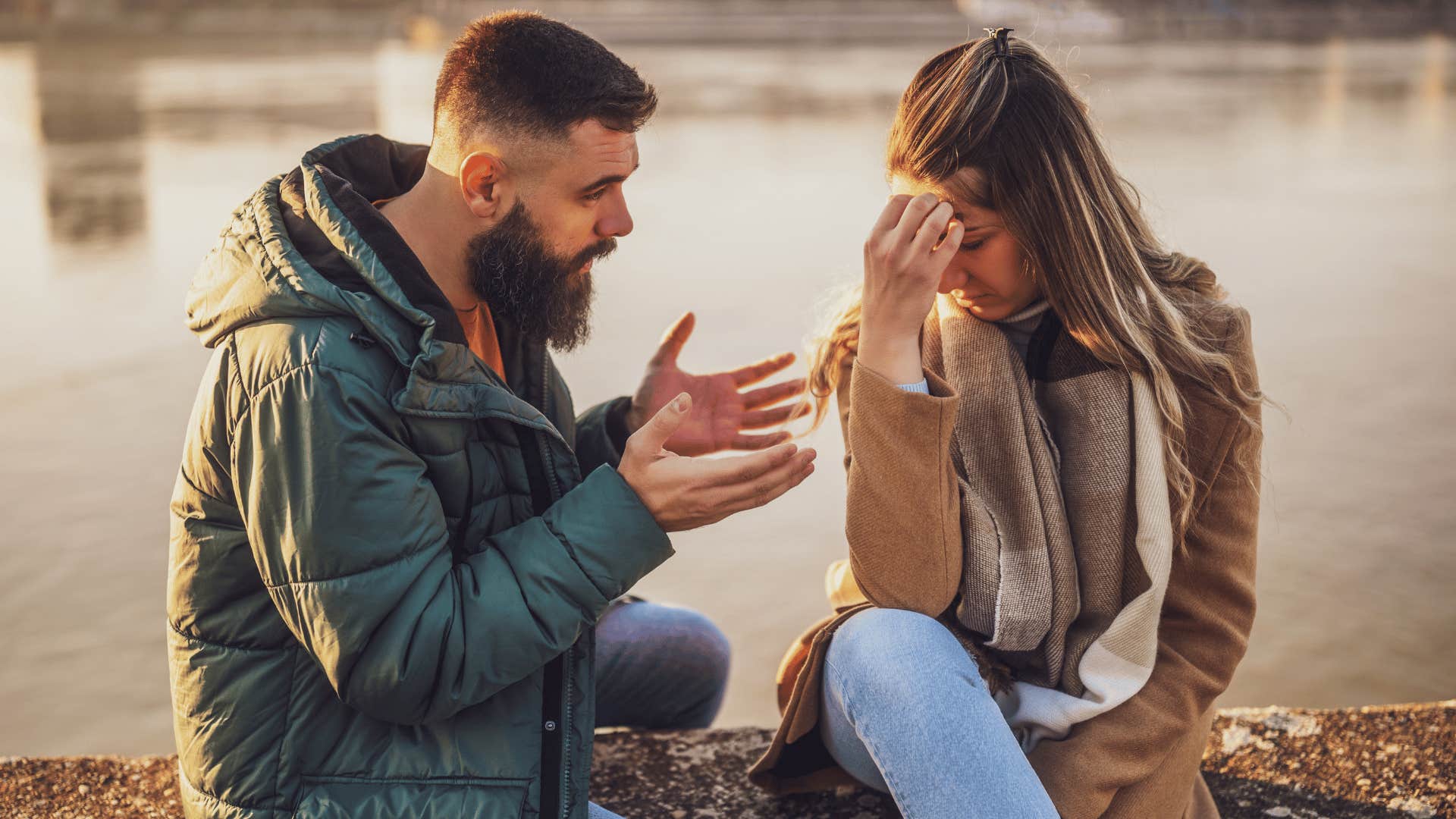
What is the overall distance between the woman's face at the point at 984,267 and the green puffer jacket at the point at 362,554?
72cm

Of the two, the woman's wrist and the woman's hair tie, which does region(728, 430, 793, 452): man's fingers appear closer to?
the woman's wrist

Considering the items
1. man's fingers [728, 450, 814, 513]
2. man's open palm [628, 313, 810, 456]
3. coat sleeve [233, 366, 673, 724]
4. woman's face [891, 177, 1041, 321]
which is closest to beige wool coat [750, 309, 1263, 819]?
man's fingers [728, 450, 814, 513]

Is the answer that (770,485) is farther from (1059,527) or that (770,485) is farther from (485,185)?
(485,185)

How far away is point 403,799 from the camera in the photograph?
1740 mm

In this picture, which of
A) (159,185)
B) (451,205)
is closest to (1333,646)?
(451,205)

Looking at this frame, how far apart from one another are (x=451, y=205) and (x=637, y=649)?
939mm

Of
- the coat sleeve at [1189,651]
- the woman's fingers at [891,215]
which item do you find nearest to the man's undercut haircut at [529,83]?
the woman's fingers at [891,215]

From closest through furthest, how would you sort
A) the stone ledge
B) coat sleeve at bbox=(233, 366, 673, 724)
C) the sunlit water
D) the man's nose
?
coat sleeve at bbox=(233, 366, 673, 724) → the man's nose → the stone ledge → the sunlit water

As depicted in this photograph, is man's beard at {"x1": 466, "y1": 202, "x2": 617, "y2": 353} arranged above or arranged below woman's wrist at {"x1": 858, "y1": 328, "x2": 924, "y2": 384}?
above

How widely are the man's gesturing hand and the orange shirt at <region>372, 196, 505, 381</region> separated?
20.1 inches

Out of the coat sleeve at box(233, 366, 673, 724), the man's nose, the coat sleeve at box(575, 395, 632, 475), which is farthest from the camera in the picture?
the coat sleeve at box(575, 395, 632, 475)

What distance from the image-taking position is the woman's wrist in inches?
78.4

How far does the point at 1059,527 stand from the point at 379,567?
1064 millimetres

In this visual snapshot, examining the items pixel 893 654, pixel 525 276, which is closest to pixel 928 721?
pixel 893 654
